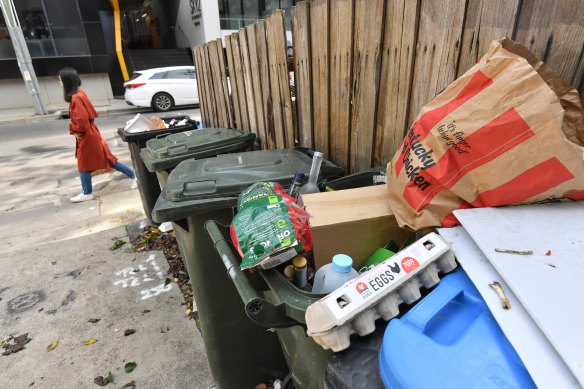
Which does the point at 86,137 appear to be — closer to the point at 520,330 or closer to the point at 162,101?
the point at 520,330

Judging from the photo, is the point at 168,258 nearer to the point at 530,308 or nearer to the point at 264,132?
the point at 264,132

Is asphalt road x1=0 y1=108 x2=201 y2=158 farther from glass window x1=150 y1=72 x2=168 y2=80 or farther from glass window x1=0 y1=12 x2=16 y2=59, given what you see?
glass window x1=0 y1=12 x2=16 y2=59

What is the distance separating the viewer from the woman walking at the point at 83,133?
4.01m

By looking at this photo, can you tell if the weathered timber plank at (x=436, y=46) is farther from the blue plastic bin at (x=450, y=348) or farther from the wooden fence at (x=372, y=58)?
the blue plastic bin at (x=450, y=348)

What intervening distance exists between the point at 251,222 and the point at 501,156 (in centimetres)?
72

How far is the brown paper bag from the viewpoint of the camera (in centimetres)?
81

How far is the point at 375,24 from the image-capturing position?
1575mm

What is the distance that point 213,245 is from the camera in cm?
151

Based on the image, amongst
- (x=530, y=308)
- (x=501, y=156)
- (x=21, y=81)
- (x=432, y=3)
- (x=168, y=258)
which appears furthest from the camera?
(x=21, y=81)

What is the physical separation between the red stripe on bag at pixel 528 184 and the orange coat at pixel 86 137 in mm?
4509

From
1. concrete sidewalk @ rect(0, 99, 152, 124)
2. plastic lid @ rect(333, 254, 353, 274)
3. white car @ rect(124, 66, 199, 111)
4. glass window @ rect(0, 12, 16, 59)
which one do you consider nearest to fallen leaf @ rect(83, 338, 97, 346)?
plastic lid @ rect(333, 254, 353, 274)

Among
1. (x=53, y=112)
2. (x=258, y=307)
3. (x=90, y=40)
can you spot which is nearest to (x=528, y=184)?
(x=258, y=307)

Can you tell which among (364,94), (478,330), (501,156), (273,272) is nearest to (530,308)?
(478,330)

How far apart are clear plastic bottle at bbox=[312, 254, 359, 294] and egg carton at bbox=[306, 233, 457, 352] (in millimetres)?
158
